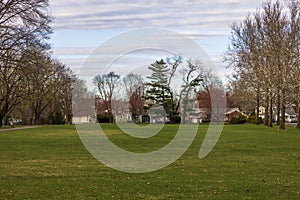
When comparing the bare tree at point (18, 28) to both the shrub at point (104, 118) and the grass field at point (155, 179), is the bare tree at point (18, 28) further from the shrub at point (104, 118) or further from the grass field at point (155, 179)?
the shrub at point (104, 118)

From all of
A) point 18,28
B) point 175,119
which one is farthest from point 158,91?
point 18,28

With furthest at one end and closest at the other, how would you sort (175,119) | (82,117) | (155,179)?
(82,117) < (175,119) < (155,179)

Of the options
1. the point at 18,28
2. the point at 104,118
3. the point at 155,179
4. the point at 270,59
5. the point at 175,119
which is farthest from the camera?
the point at 104,118

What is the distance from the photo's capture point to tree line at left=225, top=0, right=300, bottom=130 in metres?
46.2

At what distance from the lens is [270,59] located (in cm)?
5062

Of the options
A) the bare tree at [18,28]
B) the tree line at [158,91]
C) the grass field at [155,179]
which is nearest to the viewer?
the grass field at [155,179]

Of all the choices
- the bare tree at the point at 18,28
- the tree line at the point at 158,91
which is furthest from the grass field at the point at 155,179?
the tree line at the point at 158,91

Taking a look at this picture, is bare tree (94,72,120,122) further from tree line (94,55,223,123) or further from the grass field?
the grass field

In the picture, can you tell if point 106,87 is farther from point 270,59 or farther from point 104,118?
point 270,59

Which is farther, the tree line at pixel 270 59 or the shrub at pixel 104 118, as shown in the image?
the shrub at pixel 104 118

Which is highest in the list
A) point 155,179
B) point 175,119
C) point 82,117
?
point 82,117

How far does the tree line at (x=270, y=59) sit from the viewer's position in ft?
152

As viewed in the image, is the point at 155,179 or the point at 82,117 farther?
the point at 82,117

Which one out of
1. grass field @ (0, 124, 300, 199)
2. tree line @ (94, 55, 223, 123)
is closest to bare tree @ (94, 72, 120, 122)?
tree line @ (94, 55, 223, 123)
